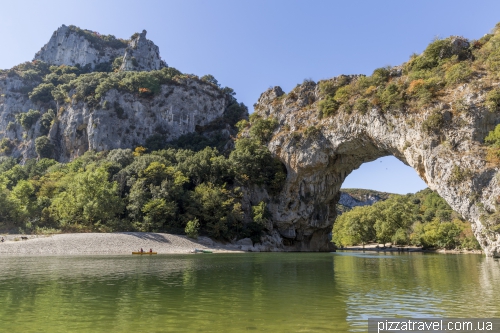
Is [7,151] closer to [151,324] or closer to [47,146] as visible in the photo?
[47,146]

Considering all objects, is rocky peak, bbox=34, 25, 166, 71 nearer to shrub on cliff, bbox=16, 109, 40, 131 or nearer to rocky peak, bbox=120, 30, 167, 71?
rocky peak, bbox=120, 30, 167, 71

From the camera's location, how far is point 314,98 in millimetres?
61000

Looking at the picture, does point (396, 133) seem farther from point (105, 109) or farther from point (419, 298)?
point (105, 109)

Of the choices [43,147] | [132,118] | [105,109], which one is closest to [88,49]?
[43,147]

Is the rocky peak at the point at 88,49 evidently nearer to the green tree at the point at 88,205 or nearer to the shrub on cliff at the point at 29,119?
the shrub on cliff at the point at 29,119

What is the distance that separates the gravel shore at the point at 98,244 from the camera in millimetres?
38500

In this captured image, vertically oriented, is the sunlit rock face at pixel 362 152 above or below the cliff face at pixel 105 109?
below

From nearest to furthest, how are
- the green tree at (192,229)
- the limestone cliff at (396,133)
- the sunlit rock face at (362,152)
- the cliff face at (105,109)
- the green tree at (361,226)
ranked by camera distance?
the sunlit rock face at (362,152), the limestone cliff at (396,133), the green tree at (192,229), the cliff face at (105,109), the green tree at (361,226)

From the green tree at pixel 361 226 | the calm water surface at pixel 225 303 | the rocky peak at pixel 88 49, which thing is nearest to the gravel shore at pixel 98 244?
the calm water surface at pixel 225 303

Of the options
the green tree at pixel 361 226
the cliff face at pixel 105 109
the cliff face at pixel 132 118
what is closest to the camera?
the cliff face at pixel 132 118

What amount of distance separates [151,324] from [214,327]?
1596 mm

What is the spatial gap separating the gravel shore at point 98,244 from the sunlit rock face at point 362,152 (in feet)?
61.1

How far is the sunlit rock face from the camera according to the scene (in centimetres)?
3325

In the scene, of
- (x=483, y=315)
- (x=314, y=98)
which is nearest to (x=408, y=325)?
(x=483, y=315)
